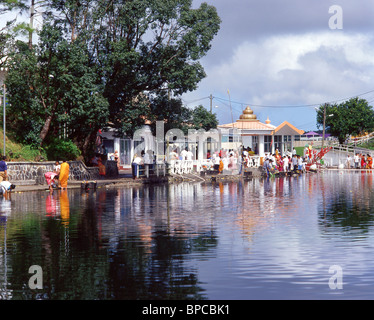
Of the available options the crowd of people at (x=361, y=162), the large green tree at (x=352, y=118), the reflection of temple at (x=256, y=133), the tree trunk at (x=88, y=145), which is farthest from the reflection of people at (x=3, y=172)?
the large green tree at (x=352, y=118)

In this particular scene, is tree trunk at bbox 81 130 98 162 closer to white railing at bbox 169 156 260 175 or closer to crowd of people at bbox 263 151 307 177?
white railing at bbox 169 156 260 175

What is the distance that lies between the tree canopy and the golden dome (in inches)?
980

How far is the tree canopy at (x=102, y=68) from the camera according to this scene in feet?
119

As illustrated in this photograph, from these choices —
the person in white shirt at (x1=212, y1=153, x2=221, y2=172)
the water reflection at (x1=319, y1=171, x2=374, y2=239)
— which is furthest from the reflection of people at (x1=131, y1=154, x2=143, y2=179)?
the water reflection at (x1=319, y1=171, x2=374, y2=239)

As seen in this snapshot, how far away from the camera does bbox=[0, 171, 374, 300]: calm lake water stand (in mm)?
8508

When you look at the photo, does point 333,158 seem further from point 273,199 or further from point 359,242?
point 359,242

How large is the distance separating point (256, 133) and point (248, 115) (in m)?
3.47

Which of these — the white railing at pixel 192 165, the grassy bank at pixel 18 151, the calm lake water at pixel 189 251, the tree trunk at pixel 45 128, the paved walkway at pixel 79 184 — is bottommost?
the calm lake water at pixel 189 251

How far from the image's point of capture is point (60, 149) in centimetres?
3828

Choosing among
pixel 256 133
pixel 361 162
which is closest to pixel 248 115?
pixel 256 133

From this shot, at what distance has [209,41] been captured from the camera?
40.1 meters

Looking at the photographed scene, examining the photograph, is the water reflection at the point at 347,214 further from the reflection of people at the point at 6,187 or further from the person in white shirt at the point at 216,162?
the person in white shirt at the point at 216,162

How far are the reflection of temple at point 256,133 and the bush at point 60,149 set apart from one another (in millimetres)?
23433

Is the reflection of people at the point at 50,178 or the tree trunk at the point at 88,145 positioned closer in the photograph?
the reflection of people at the point at 50,178
